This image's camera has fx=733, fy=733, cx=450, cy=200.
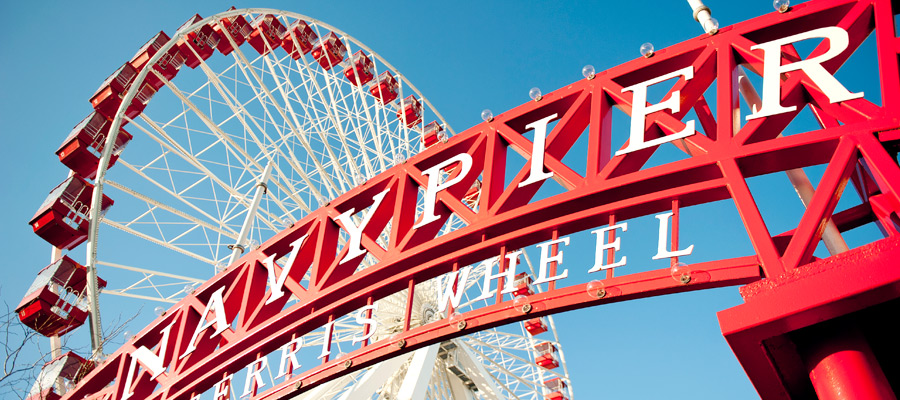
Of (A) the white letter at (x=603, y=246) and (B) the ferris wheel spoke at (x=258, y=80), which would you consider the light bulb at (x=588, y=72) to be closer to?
(A) the white letter at (x=603, y=246)

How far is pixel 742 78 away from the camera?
6.70 metres

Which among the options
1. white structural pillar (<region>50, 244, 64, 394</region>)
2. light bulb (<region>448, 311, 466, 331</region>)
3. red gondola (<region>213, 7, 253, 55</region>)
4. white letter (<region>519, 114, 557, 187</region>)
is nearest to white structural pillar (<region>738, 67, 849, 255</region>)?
white letter (<region>519, 114, 557, 187</region>)

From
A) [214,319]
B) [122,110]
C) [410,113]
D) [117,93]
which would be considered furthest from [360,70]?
[214,319]

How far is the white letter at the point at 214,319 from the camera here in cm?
944

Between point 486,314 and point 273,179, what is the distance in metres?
10.3

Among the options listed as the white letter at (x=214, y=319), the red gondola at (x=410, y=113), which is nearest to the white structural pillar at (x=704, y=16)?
the white letter at (x=214, y=319)

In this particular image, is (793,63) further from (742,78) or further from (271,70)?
(271,70)

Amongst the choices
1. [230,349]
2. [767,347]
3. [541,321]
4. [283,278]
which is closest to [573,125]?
[767,347]

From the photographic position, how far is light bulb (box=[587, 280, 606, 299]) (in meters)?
5.65

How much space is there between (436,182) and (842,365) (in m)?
4.73

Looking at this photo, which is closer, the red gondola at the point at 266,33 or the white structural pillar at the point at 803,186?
the white structural pillar at the point at 803,186

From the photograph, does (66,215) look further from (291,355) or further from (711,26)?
(711,26)

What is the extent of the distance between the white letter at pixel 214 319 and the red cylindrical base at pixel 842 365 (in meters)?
7.08

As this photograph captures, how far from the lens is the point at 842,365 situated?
13.9 ft
